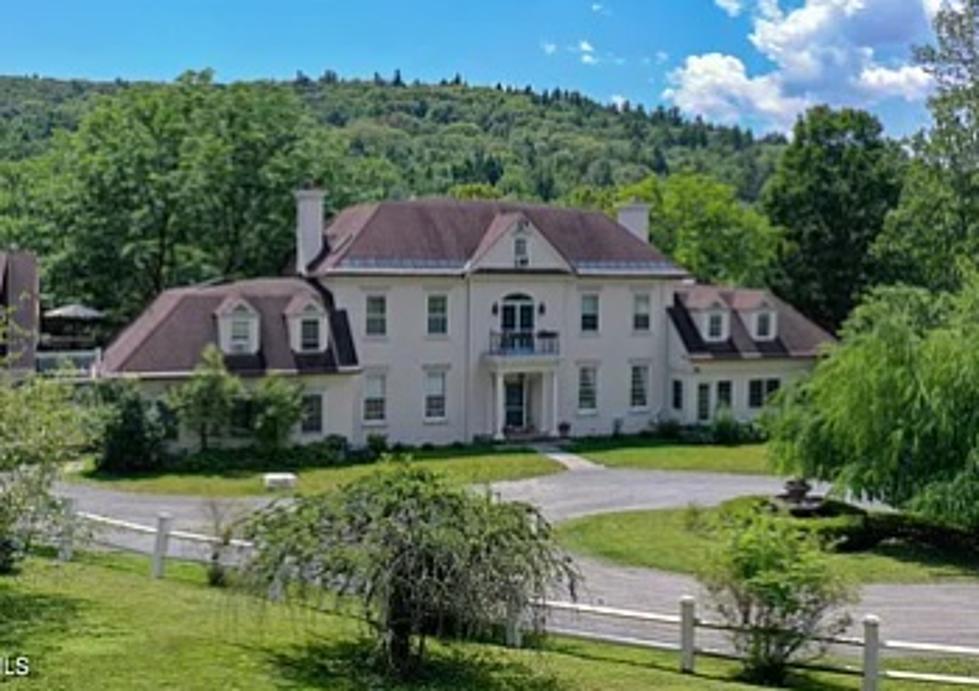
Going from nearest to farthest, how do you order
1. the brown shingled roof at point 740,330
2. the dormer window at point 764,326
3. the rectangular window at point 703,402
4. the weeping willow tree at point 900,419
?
the weeping willow tree at point 900,419 → the rectangular window at point 703,402 → the brown shingled roof at point 740,330 → the dormer window at point 764,326

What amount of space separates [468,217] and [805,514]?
20.6 m

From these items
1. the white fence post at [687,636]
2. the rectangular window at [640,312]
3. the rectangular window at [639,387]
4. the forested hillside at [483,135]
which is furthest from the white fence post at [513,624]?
the forested hillside at [483,135]

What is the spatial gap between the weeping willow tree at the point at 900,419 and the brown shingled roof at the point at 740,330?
18.2m

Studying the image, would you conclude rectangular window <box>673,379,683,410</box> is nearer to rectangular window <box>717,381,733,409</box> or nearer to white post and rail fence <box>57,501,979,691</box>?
rectangular window <box>717,381,733,409</box>

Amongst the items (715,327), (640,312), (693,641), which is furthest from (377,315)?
(693,641)

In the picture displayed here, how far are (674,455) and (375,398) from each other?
34.0 feet

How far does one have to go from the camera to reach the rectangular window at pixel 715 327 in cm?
4756

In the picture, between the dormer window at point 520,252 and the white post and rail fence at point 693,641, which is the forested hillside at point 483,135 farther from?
the white post and rail fence at point 693,641

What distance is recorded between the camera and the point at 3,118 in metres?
120

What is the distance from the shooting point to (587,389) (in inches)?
1806

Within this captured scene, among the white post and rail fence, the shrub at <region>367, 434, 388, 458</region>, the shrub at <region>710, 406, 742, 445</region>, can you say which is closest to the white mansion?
the shrub at <region>367, 434, 388, 458</region>

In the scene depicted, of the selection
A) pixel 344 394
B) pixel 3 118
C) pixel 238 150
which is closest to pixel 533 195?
pixel 3 118

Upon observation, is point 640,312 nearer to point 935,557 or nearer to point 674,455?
point 674,455

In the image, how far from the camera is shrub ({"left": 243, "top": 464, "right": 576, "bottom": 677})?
12.1 m
